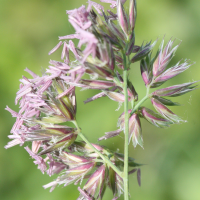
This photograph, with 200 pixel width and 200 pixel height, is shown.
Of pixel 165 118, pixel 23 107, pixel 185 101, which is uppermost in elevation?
pixel 23 107

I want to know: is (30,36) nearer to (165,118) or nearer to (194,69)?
(194,69)

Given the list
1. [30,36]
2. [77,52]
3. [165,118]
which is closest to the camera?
[77,52]

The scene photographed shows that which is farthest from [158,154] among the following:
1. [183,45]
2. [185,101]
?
[183,45]

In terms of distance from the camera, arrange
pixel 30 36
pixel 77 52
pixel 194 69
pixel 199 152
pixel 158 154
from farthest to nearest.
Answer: pixel 30 36
pixel 194 69
pixel 158 154
pixel 199 152
pixel 77 52

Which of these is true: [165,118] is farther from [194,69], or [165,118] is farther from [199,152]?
[194,69]

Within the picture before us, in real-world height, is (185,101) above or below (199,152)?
above

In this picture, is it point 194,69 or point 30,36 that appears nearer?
point 194,69
